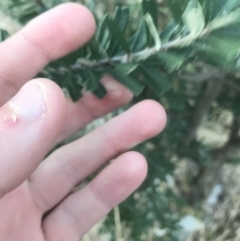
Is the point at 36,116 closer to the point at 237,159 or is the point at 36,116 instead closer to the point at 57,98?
the point at 57,98

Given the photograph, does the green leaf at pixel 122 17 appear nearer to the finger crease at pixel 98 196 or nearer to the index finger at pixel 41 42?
the index finger at pixel 41 42

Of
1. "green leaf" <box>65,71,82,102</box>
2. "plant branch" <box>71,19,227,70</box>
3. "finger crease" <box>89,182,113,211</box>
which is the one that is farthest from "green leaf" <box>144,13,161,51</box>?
"finger crease" <box>89,182,113,211</box>

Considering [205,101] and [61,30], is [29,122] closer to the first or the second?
[61,30]

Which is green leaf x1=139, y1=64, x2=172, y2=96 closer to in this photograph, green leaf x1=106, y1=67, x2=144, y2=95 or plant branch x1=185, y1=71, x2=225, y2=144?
green leaf x1=106, y1=67, x2=144, y2=95

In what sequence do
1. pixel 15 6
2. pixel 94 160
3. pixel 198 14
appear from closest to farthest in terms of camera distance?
pixel 198 14
pixel 15 6
pixel 94 160

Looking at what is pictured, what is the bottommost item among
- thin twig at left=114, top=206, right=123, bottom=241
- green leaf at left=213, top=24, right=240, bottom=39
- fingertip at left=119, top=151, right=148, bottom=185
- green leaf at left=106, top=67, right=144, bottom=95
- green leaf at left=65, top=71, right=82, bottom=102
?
thin twig at left=114, top=206, right=123, bottom=241

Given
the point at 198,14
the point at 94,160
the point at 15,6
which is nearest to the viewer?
Answer: the point at 198,14

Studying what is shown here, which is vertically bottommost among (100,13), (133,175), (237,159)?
(237,159)

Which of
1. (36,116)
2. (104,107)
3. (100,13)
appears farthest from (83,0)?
(36,116)
